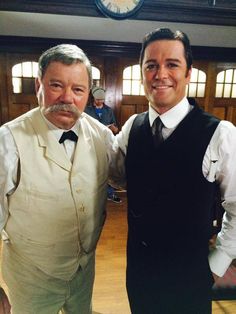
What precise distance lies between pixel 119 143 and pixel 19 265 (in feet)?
2.31

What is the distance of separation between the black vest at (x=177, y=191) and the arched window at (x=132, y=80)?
3.75 m

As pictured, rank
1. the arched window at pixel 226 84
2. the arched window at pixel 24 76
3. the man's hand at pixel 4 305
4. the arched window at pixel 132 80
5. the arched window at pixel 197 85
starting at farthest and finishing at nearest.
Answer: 1. the arched window at pixel 226 84
2. the arched window at pixel 197 85
3. the arched window at pixel 132 80
4. the arched window at pixel 24 76
5. the man's hand at pixel 4 305

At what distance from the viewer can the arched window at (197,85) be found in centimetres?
493

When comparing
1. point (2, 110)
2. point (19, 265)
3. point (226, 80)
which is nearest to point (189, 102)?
point (19, 265)

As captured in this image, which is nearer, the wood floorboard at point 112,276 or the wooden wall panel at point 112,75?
the wood floorboard at point 112,276

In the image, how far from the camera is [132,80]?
4.78 m

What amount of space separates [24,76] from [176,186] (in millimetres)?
4051

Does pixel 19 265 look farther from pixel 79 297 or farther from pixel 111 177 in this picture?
pixel 111 177

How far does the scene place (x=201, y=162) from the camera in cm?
106

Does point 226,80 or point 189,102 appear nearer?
point 189,102

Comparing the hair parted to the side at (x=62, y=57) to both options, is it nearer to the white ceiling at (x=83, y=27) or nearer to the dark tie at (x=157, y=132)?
the dark tie at (x=157, y=132)

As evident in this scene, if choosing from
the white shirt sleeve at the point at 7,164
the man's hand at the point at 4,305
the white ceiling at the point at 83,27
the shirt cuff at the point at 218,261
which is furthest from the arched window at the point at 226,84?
the man's hand at the point at 4,305

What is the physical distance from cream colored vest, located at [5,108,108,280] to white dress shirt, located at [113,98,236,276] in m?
0.37

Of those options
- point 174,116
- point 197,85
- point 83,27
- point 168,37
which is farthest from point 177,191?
point 197,85
